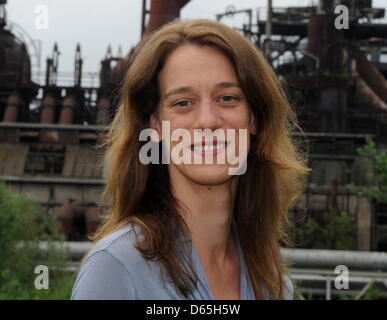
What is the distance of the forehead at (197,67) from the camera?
1.36m

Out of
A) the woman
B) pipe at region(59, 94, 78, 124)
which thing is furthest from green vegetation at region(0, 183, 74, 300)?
pipe at region(59, 94, 78, 124)

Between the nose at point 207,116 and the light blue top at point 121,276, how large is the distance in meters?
0.23

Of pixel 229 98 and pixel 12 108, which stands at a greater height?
pixel 12 108

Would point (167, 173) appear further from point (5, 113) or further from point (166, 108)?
point (5, 113)

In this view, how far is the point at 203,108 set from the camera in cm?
136

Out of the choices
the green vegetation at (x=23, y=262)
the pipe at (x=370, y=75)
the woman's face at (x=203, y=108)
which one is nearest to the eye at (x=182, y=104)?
the woman's face at (x=203, y=108)

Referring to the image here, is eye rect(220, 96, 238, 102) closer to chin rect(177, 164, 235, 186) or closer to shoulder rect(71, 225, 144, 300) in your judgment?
chin rect(177, 164, 235, 186)

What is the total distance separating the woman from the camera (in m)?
1.31

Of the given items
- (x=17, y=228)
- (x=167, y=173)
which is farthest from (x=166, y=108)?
(x=17, y=228)

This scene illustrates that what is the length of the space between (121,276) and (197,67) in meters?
0.39

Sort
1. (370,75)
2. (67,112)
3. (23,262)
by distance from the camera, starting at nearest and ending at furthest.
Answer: (23,262) < (67,112) < (370,75)

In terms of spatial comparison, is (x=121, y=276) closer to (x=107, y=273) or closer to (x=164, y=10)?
(x=107, y=273)

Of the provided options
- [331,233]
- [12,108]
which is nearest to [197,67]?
[331,233]
